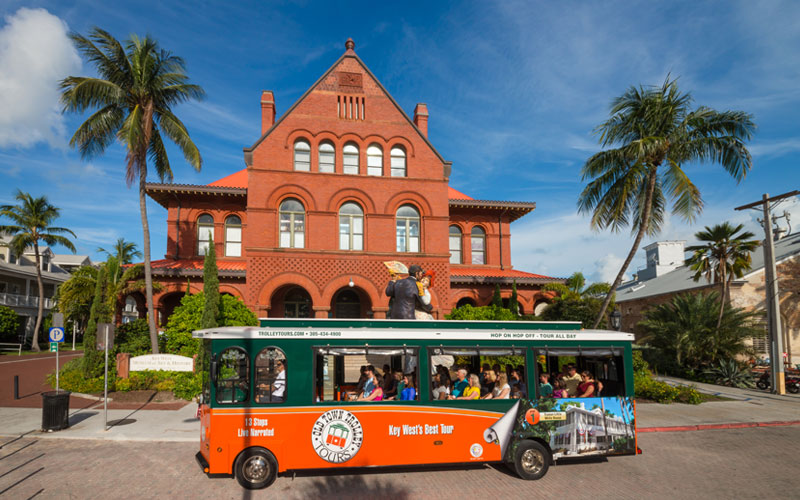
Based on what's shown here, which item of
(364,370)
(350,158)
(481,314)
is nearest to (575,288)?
(481,314)

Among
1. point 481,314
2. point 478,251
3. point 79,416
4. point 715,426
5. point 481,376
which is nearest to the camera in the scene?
point 481,376

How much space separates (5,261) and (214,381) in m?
50.4

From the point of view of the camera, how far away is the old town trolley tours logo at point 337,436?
7477 mm

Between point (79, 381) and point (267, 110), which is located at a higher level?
point (267, 110)

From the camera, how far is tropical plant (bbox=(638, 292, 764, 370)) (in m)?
19.8

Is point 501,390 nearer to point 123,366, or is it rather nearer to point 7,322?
point 123,366

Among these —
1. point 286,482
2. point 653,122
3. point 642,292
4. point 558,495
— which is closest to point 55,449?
point 286,482

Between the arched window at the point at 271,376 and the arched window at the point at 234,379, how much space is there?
16 centimetres

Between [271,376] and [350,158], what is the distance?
54.7 ft

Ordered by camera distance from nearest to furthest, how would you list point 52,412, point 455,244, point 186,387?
1. point 52,412
2. point 186,387
3. point 455,244

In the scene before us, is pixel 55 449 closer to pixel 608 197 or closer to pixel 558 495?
pixel 558 495

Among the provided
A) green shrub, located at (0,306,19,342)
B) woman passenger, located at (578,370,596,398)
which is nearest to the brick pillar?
woman passenger, located at (578,370,596,398)

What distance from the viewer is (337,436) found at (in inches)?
297

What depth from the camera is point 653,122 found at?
57.9ft
